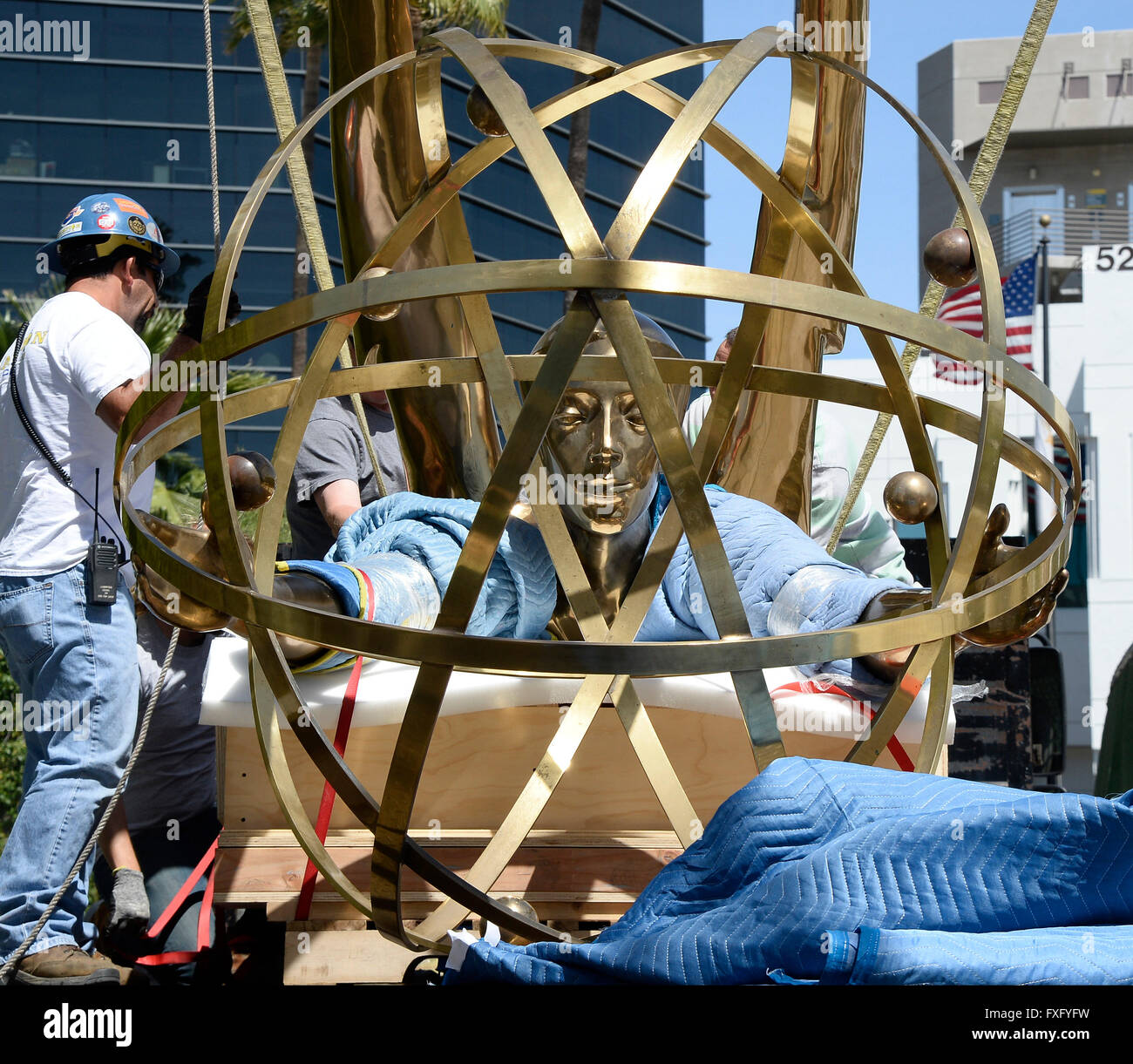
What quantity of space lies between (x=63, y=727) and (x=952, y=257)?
1726 millimetres

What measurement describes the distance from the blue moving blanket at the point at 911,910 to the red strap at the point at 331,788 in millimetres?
726

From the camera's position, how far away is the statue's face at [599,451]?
2.17 metres

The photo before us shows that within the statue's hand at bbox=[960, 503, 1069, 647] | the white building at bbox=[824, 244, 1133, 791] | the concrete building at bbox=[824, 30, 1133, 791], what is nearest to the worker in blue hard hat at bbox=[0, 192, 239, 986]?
the statue's hand at bbox=[960, 503, 1069, 647]

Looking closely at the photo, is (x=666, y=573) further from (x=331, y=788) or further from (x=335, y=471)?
(x=335, y=471)

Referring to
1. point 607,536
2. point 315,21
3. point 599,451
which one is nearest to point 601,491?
point 599,451

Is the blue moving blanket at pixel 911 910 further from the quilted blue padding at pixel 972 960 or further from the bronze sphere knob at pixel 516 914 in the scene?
the bronze sphere knob at pixel 516 914

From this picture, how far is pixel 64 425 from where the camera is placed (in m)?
2.53

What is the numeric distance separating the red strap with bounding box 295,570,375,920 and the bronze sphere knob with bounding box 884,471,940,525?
795 mm

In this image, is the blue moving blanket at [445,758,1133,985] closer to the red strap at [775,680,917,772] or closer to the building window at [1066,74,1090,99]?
the red strap at [775,680,917,772]

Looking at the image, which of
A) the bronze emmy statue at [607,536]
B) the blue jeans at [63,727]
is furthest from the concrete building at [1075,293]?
→ the blue jeans at [63,727]

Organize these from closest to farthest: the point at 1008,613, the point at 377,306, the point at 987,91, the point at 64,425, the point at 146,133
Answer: the point at 377,306
the point at 1008,613
the point at 64,425
the point at 146,133
the point at 987,91

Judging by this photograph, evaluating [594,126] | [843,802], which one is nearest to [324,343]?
[843,802]

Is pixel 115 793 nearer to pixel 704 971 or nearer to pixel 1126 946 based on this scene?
pixel 704 971
